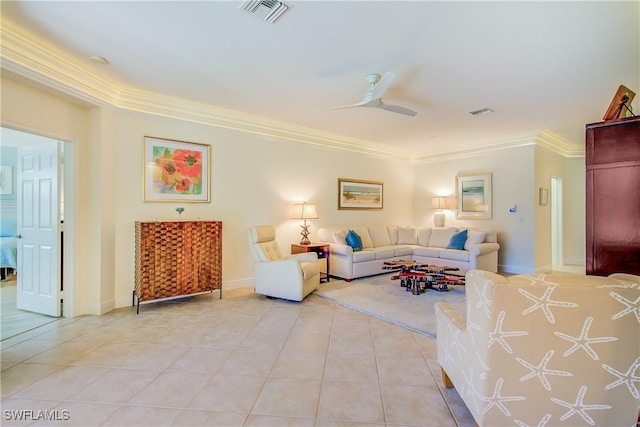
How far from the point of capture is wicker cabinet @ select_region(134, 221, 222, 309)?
11.4 ft

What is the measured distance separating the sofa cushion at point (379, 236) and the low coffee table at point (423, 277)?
1.50 m

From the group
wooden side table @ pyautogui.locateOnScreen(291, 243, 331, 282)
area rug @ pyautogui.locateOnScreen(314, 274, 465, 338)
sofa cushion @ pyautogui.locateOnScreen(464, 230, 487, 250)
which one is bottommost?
area rug @ pyautogui.locateOnScreen(314, 274, 465, 338)

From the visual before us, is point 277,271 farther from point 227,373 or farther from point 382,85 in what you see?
point 382,85

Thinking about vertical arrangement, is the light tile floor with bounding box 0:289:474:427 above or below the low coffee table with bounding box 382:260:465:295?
below

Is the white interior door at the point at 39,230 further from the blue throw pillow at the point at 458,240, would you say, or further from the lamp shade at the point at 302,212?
the blue throw pillow at the point at 458,240

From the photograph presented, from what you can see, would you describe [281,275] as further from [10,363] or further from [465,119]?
[465,119]

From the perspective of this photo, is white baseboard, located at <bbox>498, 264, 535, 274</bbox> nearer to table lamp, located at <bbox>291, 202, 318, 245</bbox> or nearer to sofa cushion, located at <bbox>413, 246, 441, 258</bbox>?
sofa cushion, located at <bbox>413, 246, 441, 258</bbox>

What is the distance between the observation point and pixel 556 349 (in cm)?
127

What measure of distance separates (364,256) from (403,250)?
108cm

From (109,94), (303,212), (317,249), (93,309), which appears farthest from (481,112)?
(93,309)

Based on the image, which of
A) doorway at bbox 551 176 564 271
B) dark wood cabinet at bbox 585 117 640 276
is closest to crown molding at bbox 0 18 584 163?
doorway at bbox 551 176 564 271

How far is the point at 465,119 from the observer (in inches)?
184

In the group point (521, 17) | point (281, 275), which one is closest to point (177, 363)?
point (281, 275)

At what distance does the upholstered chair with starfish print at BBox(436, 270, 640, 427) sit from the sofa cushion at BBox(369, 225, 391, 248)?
4.67 metres
